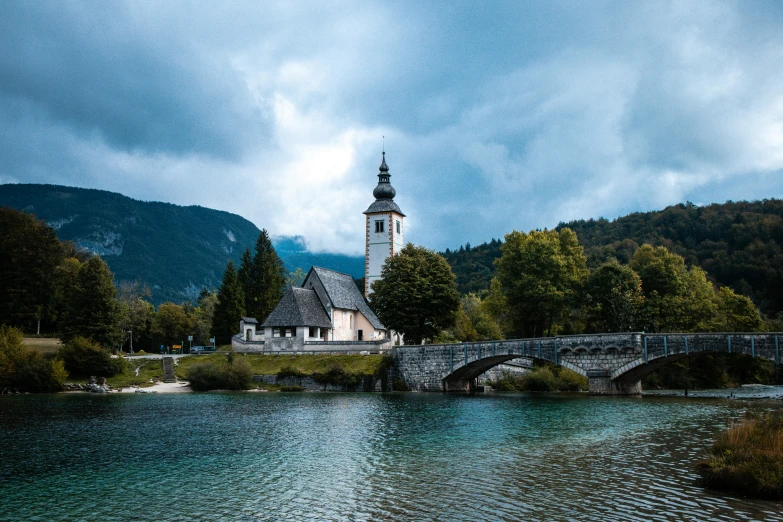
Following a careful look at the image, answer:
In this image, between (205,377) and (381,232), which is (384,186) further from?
(205,377)

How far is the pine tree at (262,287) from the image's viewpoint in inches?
3499

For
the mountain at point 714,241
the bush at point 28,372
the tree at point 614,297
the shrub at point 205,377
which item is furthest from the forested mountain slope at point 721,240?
the bush at point 28,372

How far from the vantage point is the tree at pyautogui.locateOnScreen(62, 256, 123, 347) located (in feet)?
213

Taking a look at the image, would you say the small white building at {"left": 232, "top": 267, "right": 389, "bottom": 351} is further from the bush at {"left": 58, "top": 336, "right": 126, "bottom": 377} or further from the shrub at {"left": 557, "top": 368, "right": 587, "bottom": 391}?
the shrub at {"left": 557, "top": 368, "right": 587, "bottom": 391}

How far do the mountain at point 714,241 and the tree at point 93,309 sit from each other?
54.7 m

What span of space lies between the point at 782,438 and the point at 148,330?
94126 millimetres

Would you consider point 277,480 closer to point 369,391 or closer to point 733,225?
point 369,391

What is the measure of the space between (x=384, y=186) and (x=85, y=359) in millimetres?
41400

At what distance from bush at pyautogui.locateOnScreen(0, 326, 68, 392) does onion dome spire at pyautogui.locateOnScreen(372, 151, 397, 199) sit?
1674 inches

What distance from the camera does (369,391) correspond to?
57656 mm

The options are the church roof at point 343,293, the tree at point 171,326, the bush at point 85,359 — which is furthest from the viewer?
the tree at point 171,326

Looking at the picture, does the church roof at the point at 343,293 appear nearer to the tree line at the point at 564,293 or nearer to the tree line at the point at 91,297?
the tree line at the point at 564,293

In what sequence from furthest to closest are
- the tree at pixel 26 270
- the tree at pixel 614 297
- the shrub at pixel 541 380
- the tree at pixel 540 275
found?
the tree at pixel 26 270 < the tree at pixel 540 275 < the tree at pixel 614 297 < the shrub at pixel 541 380

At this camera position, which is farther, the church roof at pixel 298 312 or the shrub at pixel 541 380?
the church roof at pixel 298 312
